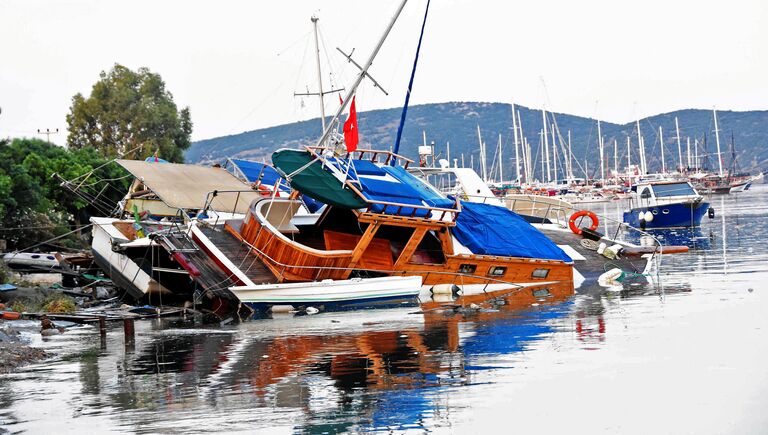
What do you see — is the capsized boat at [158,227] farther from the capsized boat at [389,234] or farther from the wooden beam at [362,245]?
the wooden beam at [362,245]

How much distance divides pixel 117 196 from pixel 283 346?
39.9 m

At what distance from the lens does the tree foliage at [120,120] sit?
264ft

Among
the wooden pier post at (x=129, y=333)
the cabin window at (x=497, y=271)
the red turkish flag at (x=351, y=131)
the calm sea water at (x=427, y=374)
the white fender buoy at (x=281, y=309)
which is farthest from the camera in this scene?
the cabin window at (x=497, y=271)

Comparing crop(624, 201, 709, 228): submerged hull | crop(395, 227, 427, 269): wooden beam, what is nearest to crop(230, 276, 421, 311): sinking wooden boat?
crop(395, 227, 427, 269): wooden beam

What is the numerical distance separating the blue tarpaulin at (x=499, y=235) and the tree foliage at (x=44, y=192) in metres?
11.7

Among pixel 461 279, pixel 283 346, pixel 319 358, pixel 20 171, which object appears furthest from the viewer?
pixel 20 171

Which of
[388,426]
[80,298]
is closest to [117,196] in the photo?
[80,298]

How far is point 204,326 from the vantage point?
25188 mm

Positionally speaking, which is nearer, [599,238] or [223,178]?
[599,238]

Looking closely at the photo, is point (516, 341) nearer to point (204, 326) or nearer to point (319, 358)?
point (319, 358)

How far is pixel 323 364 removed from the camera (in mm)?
17766

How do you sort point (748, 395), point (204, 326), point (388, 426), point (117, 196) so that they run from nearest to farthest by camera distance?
point (388, 426)
point (748, 395)
point (204, 326)
point (117, 196)

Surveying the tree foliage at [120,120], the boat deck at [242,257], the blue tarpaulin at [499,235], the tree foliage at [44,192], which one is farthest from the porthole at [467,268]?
the tree foliage at [120,120]

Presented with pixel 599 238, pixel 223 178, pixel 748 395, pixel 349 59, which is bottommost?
pixel 748 395
